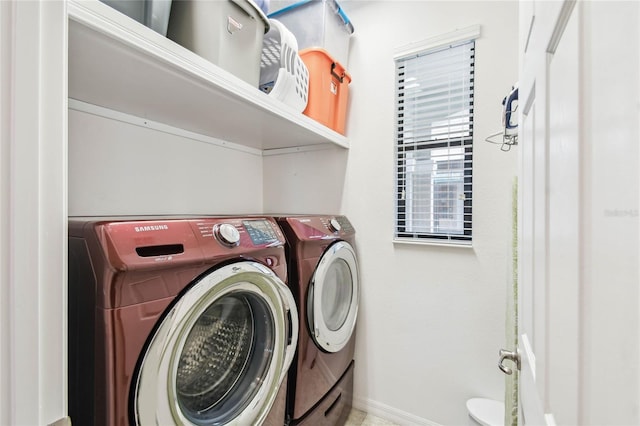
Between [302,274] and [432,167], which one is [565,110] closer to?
[302,274]

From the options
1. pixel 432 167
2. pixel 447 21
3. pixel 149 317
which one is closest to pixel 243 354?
pixel 149 317

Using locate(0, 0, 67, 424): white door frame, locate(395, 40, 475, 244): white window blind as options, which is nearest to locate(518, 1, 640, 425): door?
locate(0, 0, 67, 424): white door frame

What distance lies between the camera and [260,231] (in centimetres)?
113

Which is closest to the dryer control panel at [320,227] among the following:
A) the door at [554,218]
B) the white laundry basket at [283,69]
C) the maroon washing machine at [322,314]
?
the maroon washing machine at [322,314]

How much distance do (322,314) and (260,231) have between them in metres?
0.65

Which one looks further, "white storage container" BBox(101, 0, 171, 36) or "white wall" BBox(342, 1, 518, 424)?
"white wall" BBox(342, 1, 518, 424)

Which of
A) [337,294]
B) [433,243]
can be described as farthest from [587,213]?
[337,294]

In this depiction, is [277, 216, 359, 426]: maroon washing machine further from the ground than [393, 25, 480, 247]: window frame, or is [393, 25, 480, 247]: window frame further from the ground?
[393, 25, 480, 247]: window frame

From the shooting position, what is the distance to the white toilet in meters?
1.33

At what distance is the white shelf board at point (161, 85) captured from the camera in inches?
30.7

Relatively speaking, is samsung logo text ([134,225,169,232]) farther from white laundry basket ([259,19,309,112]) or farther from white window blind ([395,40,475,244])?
white window blind ([395,40,475,244])

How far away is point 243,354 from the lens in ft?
3.80

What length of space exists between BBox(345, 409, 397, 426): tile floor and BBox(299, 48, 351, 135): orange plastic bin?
74.3 inches

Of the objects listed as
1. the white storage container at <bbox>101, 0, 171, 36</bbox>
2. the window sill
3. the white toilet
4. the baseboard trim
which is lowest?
the baseboard trim
